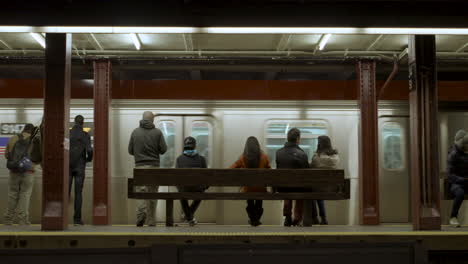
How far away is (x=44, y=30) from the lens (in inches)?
233

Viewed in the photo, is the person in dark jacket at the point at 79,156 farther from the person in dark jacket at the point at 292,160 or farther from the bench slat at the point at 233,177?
Answer: the person in dark jacket at the point at 292,160

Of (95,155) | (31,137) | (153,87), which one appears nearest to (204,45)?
(153,87)

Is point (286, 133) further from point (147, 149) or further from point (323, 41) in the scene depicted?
point (147, 149)

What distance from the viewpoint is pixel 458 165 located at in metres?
7.92

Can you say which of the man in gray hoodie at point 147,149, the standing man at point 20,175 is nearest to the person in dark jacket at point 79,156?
the standing man at point 20,175

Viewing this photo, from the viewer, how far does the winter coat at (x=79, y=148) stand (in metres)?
8.44

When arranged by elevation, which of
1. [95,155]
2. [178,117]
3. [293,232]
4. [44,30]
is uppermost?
[44,30]

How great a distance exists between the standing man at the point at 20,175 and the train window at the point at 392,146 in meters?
5.65

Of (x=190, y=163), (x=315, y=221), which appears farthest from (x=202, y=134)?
(x=315, y=221)

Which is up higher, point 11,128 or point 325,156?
point 11,128

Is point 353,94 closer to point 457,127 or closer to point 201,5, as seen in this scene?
point 457,127

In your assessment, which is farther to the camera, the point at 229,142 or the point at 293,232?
the point at 229,142

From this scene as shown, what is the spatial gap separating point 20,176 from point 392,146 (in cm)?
602
